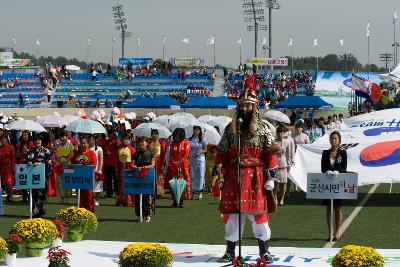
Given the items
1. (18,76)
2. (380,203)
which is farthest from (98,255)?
(18,76)

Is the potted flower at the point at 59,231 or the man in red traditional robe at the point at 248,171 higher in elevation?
the man in red traditional robe at the point at 248,171

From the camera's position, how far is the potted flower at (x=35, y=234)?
10672mm

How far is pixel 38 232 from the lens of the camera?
35.2 feet

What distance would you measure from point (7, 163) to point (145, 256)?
36.1 ft

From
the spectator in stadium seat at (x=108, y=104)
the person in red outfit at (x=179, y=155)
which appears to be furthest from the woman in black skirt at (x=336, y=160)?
the spectator in stadium seat at (x=108, y=104)

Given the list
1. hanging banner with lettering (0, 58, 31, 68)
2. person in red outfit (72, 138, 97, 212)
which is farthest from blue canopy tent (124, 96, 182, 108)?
hanging banner with lettering (0, 58, 31, 68)

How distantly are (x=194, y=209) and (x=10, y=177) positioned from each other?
14.4ft

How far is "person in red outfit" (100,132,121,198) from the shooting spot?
20109mm

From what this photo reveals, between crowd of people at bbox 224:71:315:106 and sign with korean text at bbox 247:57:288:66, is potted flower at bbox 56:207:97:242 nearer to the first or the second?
crowd of people at bbox 224:71:315:106

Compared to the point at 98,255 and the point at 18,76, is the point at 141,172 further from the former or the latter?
the point at 18,76

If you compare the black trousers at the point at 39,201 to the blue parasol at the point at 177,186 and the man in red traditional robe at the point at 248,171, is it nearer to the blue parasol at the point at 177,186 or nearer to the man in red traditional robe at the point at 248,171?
the blue parasol at the point at 177,186

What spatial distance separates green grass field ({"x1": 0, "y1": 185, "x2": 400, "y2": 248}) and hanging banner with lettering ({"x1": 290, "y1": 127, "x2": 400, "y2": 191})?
1.89ft

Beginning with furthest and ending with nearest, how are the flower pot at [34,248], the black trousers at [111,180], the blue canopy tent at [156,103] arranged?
the blue canopy tent at [156,103] < the black trousers at [111,180] < the flower pot at [34,248]

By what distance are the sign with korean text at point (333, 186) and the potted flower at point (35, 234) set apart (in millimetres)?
3871
